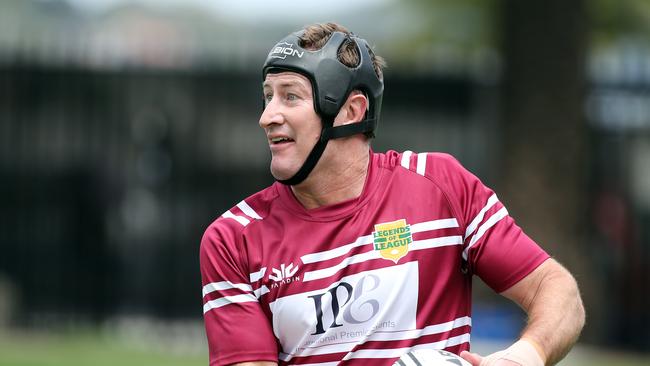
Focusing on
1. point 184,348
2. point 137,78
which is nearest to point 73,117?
point 137,78

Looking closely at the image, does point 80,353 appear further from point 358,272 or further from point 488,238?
point 488,238

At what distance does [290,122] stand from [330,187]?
1.07 ft

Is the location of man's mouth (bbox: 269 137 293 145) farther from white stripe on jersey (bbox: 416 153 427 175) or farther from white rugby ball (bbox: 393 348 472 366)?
white rugby ball (bbox: 393 348 472 366)

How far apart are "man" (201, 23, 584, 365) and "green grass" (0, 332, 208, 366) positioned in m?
8.01

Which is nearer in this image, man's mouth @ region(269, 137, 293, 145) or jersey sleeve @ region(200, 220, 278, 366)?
jersey sleeve @ region(200, 220, 278, 366)

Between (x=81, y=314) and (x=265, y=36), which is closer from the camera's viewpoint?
(x=81, y=314)

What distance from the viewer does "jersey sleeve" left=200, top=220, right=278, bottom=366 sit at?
4871mm

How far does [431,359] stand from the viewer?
455cm

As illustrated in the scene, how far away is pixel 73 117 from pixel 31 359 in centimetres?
429

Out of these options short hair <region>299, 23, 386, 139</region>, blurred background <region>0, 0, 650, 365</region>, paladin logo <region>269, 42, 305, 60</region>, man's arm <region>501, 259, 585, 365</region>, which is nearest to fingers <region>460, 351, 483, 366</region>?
man's arm <region>501, 259, 585, 365</region>

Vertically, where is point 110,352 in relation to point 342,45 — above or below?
below

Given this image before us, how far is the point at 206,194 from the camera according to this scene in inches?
643

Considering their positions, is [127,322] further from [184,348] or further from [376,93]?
[376,93]

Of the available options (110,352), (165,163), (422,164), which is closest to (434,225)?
(422,164)
